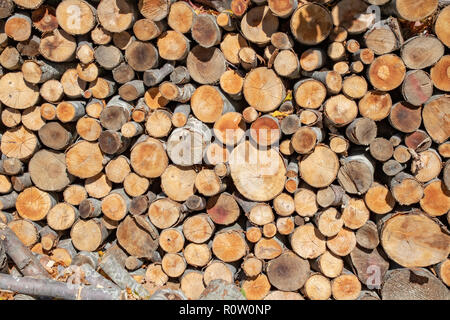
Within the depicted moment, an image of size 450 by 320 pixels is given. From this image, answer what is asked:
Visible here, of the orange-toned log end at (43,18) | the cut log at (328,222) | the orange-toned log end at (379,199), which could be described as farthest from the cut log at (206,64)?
the orange-toned log end at (379,199)

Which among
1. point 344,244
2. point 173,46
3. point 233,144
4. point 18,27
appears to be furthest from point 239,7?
point 344,244

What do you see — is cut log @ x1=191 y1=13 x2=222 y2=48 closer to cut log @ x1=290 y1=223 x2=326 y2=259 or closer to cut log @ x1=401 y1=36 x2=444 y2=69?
cut log @ x1=401 y1=36 x2=444 y2=69

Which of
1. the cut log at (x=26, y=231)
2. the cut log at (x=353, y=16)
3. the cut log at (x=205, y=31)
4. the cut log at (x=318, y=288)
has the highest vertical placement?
the cut log at (x=353, y=16)

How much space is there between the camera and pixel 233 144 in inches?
157

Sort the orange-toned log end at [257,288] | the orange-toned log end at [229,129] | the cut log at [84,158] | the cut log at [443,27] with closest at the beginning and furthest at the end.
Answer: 1. the cut log at [443,27]
2. the orange-toned log end at [229,129]
3. the orange-toned log end at [257,288]
4. the cut log at [84,158]

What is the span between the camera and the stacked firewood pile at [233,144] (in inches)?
147

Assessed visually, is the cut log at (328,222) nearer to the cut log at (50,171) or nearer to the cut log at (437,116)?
the cut log at (437,116)

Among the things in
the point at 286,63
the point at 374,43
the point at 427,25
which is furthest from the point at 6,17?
the point at 427,25

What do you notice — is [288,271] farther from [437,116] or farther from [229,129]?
[437,116]

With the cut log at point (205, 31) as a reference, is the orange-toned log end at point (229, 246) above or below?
below

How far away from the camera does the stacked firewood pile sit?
3.74 m

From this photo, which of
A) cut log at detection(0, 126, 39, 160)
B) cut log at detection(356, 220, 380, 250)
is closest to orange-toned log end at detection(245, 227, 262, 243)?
cut log at detection(356, 220, 380, 250)

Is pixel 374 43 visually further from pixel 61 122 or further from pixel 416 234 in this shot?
pixel 61 122

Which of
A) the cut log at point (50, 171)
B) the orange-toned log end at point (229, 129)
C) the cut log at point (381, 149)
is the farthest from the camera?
the cut log at point (50, 171)
